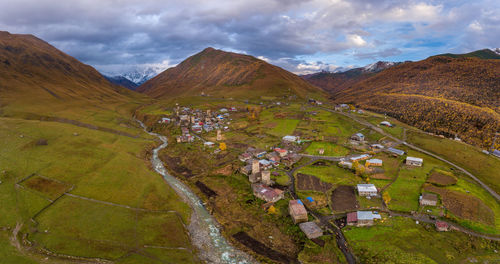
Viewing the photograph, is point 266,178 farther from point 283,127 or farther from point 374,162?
point 283,127

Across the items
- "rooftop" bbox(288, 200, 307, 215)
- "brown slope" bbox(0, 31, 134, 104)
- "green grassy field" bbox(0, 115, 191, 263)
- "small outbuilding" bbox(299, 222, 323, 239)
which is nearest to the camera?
"green grassy field" bbox(0, 115, 191, 263)

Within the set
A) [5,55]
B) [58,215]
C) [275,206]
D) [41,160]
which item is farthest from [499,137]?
[5,55]

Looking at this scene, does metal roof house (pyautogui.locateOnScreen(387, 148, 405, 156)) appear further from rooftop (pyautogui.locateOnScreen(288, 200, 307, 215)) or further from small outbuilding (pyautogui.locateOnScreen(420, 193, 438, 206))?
rooftop (pyautogui.locateOnScreen(288, 200, 307, 215))

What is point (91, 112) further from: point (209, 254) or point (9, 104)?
point (209, 254)

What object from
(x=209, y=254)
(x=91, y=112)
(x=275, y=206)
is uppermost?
(x=91, y=112)

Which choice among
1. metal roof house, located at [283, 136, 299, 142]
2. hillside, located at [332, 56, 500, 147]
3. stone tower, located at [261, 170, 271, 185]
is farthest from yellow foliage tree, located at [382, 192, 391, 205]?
hillside, located at [332, 56, 500, 147]

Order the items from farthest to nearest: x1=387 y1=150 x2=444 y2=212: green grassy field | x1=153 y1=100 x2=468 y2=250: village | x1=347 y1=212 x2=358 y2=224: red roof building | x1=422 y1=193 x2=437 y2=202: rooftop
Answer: x1=387 y1=150 x2=444 y2=212: green grassy field → x1=422 y1=193 x2=437 y2=202: rooftop → x1=153 y1=100 x2=468 y2=250: village → x1=347 y1=212 x2=358 y2=224: red roof building

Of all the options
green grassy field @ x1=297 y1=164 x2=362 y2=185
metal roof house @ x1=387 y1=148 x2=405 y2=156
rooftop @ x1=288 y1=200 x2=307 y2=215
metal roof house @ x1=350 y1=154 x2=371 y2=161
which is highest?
metal roof house @ x1=387 y1=148 x2=405 y2=156
